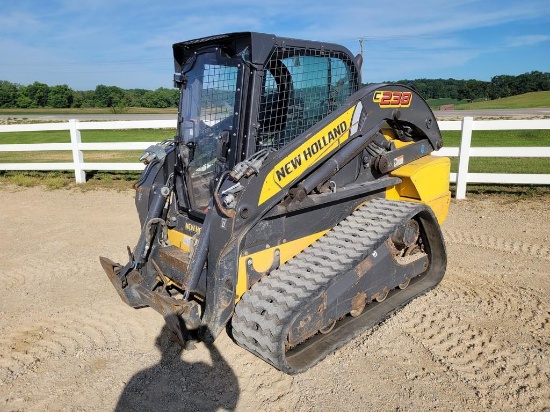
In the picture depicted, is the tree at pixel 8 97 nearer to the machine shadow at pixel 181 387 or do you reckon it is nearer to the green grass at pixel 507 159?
the green grass at pixel 507 159

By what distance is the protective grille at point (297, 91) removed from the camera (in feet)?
12.3

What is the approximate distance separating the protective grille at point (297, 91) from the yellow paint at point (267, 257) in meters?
0.82

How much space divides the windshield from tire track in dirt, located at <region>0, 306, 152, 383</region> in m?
1.30

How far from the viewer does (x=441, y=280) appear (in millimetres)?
4879

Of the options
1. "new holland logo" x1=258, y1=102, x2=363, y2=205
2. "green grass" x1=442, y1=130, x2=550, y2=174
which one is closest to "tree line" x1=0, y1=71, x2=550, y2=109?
"green grass" x1=442, y1=130, x2=550, y2=174

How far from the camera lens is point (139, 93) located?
219ft

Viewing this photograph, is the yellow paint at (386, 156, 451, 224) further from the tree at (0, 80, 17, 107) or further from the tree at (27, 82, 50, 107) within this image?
the tree at (0, 80, 17, 107)

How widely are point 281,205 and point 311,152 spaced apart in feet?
1.56

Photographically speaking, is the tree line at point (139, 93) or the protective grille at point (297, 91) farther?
the tree line at point (139, 93)

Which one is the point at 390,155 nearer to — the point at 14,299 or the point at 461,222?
the point at 461,222

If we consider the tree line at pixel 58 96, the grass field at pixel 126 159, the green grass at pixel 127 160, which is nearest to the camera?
the green grass at pixel 127 160

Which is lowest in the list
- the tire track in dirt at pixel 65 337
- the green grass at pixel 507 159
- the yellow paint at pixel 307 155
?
the tire track in dirt at pixel 65 337

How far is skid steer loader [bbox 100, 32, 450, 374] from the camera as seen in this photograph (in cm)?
332

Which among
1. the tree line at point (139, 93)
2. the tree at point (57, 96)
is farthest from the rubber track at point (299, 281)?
the tree at point (57, 96)
